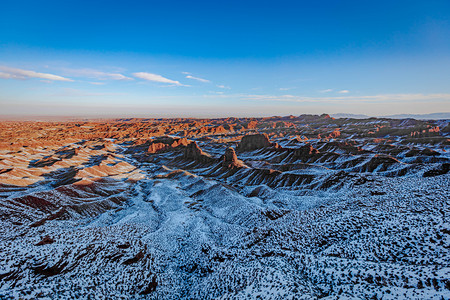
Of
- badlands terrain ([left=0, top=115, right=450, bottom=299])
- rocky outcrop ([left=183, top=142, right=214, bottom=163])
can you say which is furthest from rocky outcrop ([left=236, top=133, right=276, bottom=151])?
badlands terrain ([left=0, top=115, right=450, bottom=299])

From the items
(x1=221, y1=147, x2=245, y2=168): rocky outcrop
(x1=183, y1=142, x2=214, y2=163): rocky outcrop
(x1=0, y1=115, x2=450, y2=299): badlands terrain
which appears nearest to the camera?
(x1=0, y1=115, x2=450, y2=299): badlands terrain

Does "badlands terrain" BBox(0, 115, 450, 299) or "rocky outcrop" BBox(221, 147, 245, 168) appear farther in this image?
"rocky outcrop" BBox(221, 147, 245, 168)

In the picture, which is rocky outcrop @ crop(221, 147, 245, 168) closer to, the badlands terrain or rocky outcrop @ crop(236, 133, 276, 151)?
the badlands terrain

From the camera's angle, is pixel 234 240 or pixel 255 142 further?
pixel 255 142

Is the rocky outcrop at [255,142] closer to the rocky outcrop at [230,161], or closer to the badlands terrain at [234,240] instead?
the rocky outcrop at [230,161]

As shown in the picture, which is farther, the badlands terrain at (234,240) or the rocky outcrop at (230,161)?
the rocky outcrop at (230,161)

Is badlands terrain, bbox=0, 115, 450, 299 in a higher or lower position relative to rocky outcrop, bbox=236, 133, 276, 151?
lower

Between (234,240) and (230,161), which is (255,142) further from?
(234,240)

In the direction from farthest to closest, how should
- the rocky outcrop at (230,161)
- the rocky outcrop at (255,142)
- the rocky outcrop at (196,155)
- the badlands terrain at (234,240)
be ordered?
the rocky outcrop at (255,142), the rocky outcrop at (196,155), the rocky outcrop at (230,161), the badlands terrain at (234,240)

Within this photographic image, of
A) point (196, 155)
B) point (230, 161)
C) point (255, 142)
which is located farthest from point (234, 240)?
point (255, 142)

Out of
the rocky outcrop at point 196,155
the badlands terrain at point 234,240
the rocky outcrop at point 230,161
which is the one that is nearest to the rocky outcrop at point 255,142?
the rocky outcrop at point 196,155

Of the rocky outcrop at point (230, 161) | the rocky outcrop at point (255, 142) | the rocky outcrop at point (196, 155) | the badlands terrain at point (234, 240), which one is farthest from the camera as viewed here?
the rocky outcrop at point (255, 142)
